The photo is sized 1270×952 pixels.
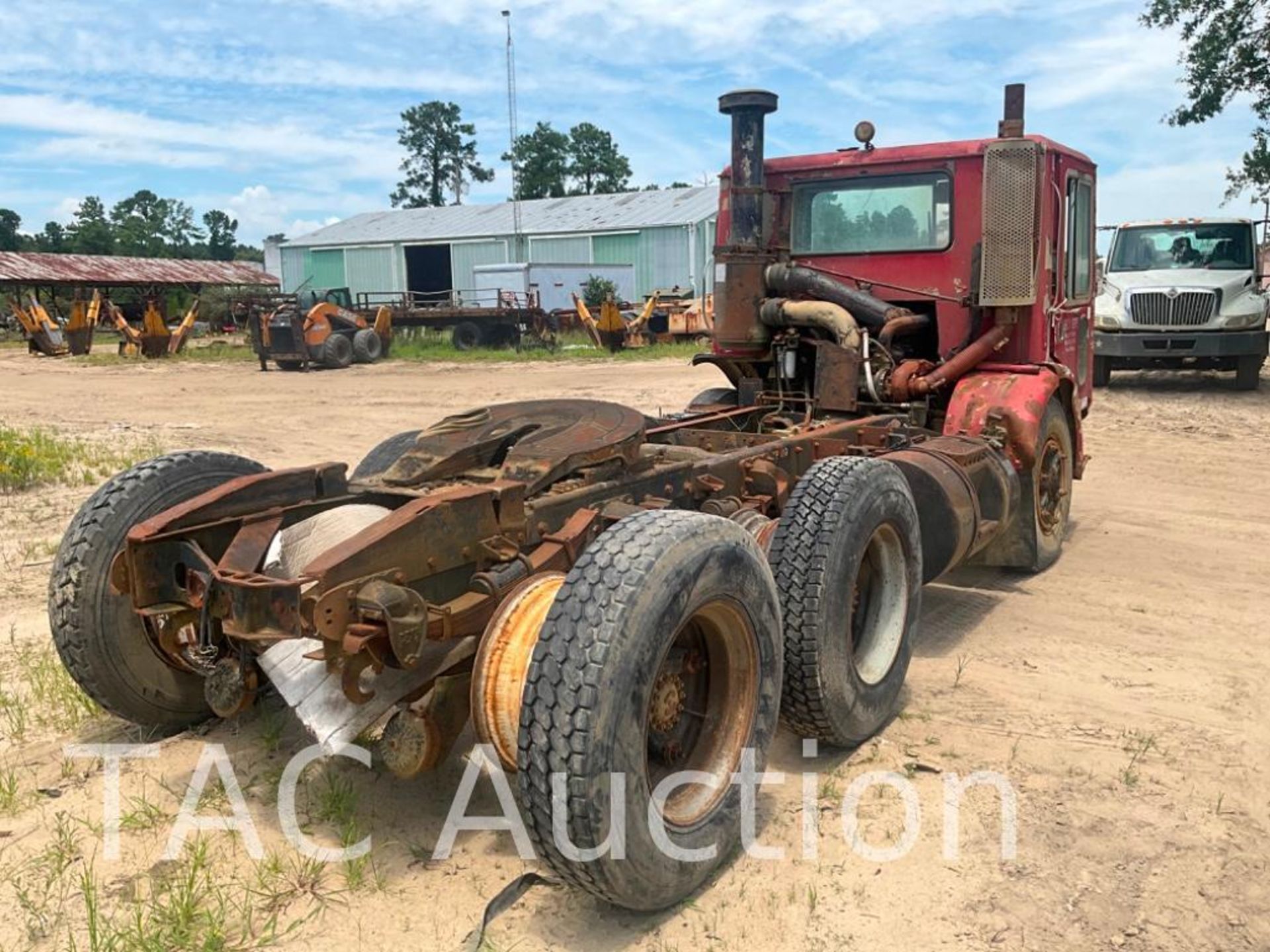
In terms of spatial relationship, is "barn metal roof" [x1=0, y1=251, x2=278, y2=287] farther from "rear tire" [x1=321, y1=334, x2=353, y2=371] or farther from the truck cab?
the truck cab

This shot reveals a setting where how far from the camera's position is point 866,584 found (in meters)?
4.10

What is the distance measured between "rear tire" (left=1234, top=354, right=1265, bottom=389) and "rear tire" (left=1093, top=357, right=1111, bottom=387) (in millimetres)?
1403

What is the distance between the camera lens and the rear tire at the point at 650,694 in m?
2.60

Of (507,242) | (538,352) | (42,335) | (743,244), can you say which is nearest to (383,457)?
(743,244)

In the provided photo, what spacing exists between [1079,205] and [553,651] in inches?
208

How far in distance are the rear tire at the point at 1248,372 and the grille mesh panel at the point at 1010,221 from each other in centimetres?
917

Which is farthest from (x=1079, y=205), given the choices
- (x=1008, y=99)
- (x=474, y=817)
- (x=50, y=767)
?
(x=50, y=767)

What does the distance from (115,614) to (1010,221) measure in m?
4.43

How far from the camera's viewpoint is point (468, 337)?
26.4 m

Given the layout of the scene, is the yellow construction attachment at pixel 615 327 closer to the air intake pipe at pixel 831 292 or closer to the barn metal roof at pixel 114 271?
the air intake pipe at pixel 831 292

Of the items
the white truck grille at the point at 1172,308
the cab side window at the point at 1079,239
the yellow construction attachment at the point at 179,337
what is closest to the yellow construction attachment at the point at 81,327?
the yellow construction attachment at the point at 179,337

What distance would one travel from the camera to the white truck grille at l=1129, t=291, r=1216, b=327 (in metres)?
13.2

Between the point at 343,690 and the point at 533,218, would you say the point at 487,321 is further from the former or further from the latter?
the point at 343,690

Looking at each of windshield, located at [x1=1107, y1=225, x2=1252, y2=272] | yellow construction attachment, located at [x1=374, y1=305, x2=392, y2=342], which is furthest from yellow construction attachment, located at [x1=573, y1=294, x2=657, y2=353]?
windshield, located at [x1=1107, y1=225, x2=1252, y2=272]
